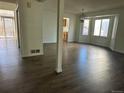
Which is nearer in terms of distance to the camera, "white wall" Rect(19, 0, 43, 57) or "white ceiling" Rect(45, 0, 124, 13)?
"white wall" Rect(19, 0, 43, 57)

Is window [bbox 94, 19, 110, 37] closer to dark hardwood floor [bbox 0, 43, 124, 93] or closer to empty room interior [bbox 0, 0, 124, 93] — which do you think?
empty room interior [bbox 0, 0, 124, 93]

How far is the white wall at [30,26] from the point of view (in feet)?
12.7

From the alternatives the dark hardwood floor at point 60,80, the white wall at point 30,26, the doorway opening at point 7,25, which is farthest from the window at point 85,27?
the doorway opening at point 7,25

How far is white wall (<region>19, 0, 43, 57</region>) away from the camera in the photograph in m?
3.87

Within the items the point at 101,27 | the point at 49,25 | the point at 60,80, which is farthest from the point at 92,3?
the point at 60,80

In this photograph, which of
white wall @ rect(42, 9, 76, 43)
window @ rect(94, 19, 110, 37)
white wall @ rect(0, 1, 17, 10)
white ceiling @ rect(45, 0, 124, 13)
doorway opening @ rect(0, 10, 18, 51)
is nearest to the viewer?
white ceiling @ rect(45, 0, 124, 13)

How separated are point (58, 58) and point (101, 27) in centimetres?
594

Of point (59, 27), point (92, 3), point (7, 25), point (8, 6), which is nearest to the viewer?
point (59, 27)

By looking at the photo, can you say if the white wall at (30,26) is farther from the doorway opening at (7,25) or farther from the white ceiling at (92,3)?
the doorway opening at (7,25)

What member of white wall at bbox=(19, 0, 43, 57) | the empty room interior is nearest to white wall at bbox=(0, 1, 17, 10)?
the empty room interior

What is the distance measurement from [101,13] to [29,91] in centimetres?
671

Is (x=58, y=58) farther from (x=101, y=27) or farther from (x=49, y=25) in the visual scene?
(x=101, y=27)

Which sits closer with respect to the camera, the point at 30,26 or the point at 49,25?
the point at 30,26

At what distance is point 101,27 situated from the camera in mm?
7430
